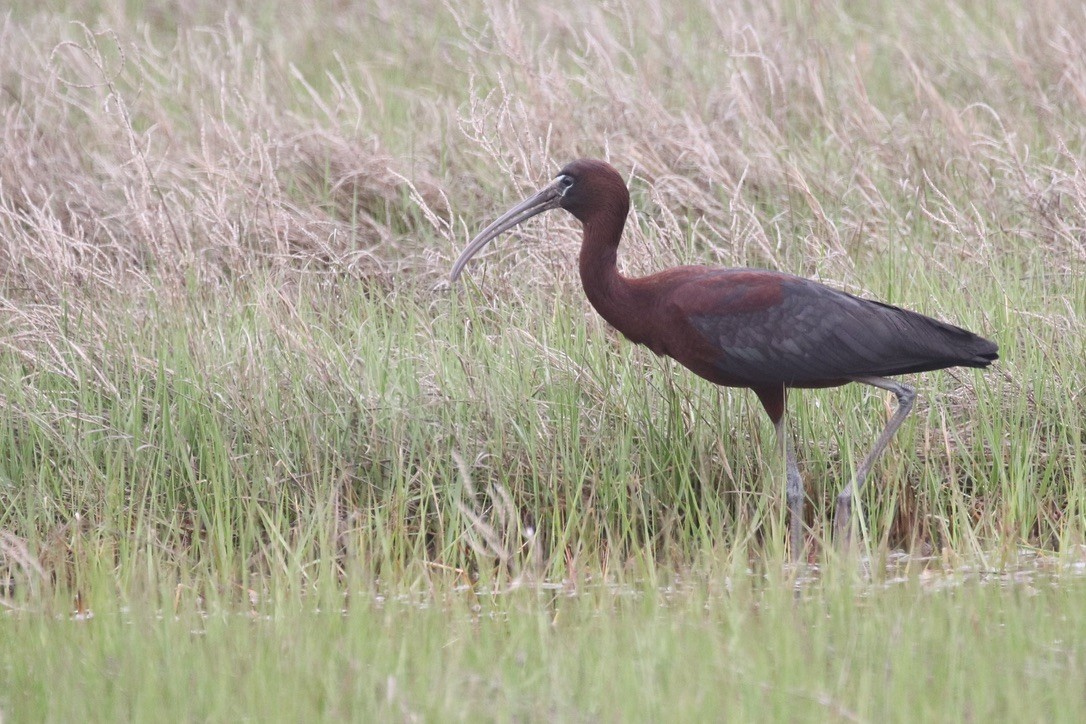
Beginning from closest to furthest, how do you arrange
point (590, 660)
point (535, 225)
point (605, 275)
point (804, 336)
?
point (590, 660) → point (804, 336) → point (605, 275) → point (535, 225)

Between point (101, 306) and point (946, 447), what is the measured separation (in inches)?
128

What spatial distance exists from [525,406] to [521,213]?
2.23 ft

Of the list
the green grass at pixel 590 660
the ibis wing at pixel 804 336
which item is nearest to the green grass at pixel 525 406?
the green grass at pixel 590 660

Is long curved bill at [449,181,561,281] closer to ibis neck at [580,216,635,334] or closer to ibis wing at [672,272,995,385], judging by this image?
ibis neck at [580,216,635,334]

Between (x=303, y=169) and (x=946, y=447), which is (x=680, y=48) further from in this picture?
(x=946, y=447)

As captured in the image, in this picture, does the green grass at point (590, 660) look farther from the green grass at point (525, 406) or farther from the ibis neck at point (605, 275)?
the ibis neck at point (605, 275)

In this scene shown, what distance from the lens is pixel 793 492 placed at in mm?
4879

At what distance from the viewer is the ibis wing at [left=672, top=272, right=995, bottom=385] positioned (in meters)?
4.80

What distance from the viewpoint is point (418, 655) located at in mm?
3301

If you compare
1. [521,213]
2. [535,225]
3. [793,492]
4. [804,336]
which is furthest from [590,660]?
[535,225]

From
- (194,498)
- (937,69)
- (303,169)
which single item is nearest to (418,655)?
(194,498)

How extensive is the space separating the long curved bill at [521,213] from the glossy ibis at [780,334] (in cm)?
30

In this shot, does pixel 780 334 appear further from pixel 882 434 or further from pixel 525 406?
pixel 525 406

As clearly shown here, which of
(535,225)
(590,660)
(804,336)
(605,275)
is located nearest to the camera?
(590,660)
